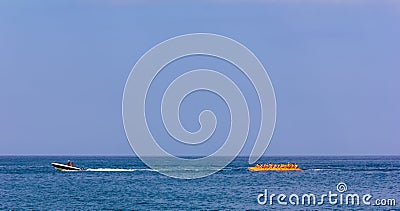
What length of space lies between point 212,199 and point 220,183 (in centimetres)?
2580

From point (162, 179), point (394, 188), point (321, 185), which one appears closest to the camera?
point (394, 188)

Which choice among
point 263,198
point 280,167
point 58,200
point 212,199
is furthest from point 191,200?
point 280,167

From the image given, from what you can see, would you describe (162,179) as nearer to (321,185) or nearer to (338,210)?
(321,185)

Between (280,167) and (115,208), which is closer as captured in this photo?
(115,208)

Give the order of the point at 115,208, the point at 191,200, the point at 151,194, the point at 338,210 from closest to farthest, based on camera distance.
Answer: the point at 338,210 < the point at 115,208 < the point at 191,200 < the point at 151,194

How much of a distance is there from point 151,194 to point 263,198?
42.2 feet

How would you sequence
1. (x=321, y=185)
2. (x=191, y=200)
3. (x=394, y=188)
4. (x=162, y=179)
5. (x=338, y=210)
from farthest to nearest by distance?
(x=162, y=179), (x=321, y=185), (x=394, y=188), (x=191, y=200), (x=338, y=210)

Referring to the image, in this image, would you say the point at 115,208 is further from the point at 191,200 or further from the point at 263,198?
the point at 263,198

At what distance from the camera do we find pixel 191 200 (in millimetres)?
83750

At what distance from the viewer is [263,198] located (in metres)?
87.0

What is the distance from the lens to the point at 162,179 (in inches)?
4806

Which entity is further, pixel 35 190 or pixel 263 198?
pixel 35 190

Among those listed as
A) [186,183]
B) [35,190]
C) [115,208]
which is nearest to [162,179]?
[186,183]

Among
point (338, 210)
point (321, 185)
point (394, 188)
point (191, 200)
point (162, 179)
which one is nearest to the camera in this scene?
point (338, 210)
